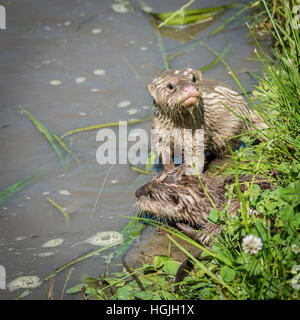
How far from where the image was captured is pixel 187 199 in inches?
143

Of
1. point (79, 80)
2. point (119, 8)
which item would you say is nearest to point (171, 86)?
point (79, 80)

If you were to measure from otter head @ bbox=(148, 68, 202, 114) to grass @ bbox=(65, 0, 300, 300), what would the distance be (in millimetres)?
654

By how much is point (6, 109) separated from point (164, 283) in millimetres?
3313

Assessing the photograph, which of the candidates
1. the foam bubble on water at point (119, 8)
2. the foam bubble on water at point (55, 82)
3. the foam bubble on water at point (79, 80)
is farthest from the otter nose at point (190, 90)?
the foam bubble on water at point (119, 8)

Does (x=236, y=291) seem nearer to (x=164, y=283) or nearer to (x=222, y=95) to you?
(x=164, y=283)

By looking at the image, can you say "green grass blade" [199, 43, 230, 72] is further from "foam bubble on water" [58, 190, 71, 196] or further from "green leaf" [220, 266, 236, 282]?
"green leaf" [220, 266, 236, 282]

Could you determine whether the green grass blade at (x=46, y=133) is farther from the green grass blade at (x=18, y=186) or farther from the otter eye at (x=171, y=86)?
the otter eye at (x=171, y=86)

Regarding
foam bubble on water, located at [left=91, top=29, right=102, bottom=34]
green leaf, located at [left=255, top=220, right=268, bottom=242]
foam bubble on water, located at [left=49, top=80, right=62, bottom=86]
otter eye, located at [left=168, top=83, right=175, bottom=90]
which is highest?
foam bubble on water, located at [left=91, top=29, right=102, bottom=34]

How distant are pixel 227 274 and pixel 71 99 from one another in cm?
369

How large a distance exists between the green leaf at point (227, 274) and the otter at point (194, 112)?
145 centimetres

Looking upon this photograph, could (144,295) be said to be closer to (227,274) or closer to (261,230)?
(227,274)

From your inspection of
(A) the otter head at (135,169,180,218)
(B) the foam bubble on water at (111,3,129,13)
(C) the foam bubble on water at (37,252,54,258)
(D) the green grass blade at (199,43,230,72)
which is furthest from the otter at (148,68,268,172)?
(B) the foam bubble on water at (111,3,129,13)

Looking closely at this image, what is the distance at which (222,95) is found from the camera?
15.6 ft

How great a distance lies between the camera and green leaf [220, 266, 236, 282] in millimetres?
2727
